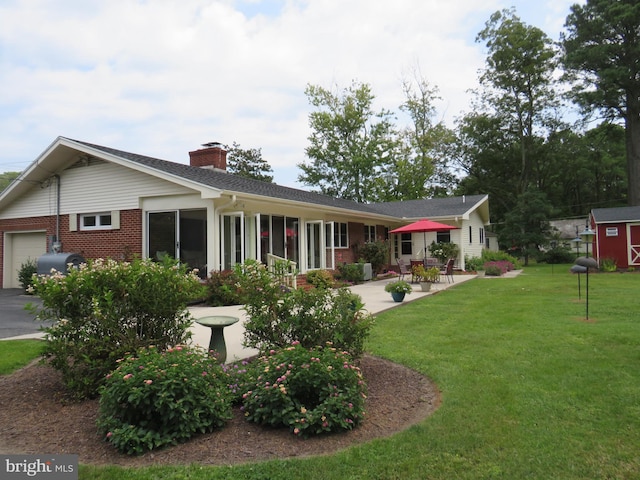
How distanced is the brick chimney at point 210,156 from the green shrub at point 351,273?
650cm

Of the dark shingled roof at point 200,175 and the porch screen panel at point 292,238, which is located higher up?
the dark shingled roof at point 200,175

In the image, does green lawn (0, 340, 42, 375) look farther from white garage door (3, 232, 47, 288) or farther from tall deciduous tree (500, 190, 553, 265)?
tall deciduous tree (500, 190, 553, 265)

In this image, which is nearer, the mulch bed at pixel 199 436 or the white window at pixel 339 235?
the mulch bed at pixel 199 436

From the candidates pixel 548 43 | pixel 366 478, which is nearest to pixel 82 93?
pixel 366 478

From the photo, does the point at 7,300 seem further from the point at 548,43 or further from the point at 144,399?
the point at 548,43

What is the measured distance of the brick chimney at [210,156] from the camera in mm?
17627

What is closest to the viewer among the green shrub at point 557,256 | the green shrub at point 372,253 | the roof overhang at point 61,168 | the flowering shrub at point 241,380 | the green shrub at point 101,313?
the flowering shrub at point 241,380

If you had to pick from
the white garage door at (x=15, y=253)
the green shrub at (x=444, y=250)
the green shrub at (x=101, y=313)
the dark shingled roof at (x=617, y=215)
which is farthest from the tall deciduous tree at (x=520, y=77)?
the green shrub at (x=101, y=313)

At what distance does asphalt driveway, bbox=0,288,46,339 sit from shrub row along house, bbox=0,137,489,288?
1774 millimetres

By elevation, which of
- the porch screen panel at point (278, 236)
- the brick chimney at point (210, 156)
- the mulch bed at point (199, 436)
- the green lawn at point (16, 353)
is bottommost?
the mulch bed at point (199, 436)

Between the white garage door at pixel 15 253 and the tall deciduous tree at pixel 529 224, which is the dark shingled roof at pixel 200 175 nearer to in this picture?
the white garage door at pixel 15 253

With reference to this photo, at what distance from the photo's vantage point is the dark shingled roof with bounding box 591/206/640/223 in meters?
21.0

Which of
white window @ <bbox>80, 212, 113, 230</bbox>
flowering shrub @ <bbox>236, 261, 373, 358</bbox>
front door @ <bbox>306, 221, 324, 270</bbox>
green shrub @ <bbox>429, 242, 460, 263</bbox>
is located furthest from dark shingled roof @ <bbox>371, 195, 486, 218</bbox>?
flowering shrub @ <bbox>236, 261, 373, 358</bbox>

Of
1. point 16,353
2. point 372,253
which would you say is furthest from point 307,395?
point 372,253
